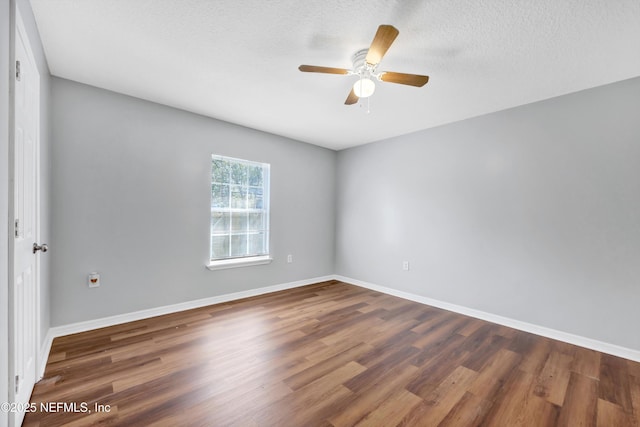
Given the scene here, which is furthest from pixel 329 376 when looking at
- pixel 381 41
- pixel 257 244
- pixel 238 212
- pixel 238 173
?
pixel 238 173

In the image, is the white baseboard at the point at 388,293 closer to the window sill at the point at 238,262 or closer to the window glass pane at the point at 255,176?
the window sill at the point at 238,262

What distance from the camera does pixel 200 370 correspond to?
1.98 m

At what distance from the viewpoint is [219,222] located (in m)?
3.55

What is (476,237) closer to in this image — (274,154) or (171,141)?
(274,154)

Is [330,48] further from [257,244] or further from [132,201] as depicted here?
[257,244]

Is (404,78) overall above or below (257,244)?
above

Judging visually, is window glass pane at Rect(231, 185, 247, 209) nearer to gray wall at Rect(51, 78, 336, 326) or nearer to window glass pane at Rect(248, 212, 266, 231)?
window glass pane at Rect(248, 212, 266, 231)

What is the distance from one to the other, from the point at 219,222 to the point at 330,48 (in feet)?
8.30

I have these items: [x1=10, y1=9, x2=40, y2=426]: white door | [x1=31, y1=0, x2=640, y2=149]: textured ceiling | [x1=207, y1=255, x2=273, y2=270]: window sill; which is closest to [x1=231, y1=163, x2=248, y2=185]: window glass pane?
[x1=31, y1=0, x2=640, y2=149]: textured ceiling

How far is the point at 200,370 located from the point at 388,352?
1.52 m

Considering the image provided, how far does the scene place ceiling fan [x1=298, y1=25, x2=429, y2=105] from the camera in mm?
1512

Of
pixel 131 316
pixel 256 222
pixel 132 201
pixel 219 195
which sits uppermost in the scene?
pixel 219 195

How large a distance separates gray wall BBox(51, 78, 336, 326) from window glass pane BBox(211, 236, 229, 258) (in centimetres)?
14

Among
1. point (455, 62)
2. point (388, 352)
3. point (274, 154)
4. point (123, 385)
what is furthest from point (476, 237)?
point (123, 385)
